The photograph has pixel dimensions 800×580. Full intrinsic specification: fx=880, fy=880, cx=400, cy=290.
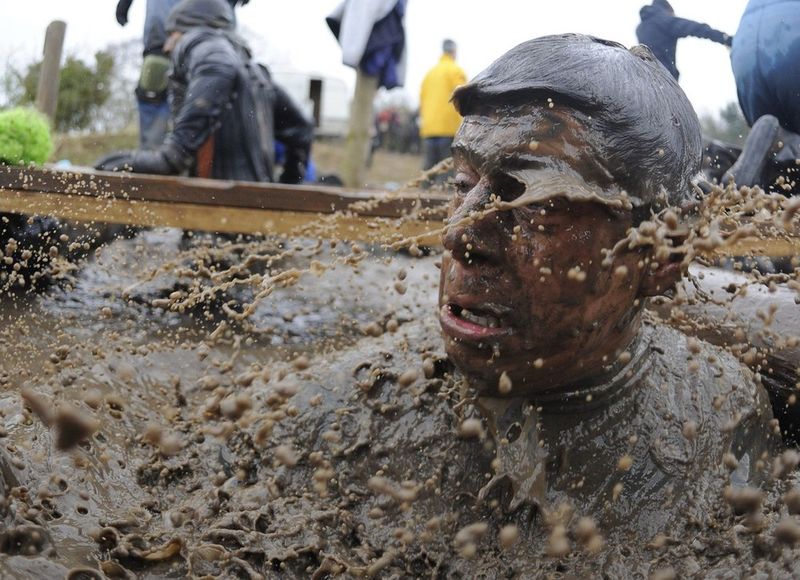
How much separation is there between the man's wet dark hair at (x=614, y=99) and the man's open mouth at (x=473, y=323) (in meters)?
0.45

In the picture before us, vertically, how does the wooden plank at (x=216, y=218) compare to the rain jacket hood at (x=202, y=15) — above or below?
below

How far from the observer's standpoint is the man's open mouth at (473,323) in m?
2.18

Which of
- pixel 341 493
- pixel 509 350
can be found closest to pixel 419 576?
pixel 341 493

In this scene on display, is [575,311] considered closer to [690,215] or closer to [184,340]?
[690,215]

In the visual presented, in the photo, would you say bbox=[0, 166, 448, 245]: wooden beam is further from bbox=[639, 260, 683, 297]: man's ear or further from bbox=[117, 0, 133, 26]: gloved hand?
bbox=[117, 0, 133, 26]: gloved hand

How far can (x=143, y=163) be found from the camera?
20.4 ft

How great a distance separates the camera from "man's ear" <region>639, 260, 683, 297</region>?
2229 mm

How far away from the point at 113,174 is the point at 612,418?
3.15m

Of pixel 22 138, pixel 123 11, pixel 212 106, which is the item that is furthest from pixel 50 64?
pixel 22 138

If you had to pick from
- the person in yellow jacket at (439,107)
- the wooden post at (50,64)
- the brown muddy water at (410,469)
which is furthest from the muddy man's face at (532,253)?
the wooden post at (50,64)

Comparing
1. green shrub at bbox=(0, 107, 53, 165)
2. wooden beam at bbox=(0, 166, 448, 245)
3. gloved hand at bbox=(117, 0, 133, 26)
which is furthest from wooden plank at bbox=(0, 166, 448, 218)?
gloved hand at bbox=(117, 0, 133, 26)

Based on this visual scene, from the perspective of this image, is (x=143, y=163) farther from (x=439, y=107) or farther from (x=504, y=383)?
(x=439, y=107)

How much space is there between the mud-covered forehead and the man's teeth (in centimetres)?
34

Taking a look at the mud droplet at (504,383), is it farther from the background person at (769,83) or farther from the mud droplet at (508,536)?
the background person at (769,83)
